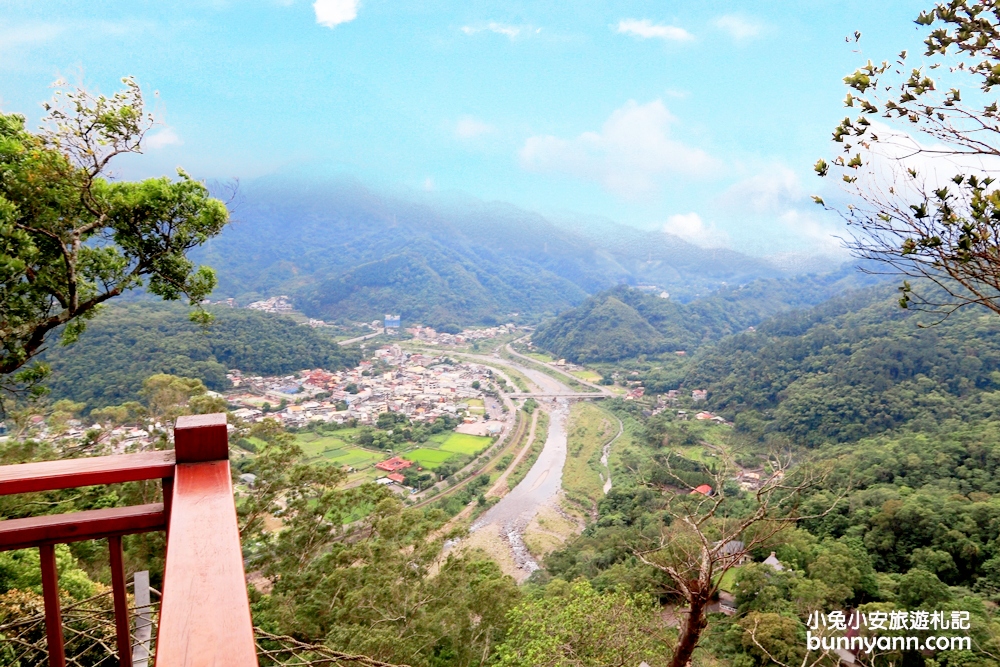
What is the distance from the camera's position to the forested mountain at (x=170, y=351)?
17875 mm

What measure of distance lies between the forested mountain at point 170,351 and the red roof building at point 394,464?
700cm

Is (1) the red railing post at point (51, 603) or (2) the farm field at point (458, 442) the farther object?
(2) the farm field at point (458, 442)

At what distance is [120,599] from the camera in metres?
0.98

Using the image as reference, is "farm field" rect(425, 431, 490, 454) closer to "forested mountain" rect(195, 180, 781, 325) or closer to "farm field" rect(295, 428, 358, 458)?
"farm field" rect(295, 428, 358, 458)

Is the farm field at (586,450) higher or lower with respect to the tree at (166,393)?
lower

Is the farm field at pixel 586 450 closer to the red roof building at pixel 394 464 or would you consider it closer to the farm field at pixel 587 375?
the red roof building at pixel 394 464

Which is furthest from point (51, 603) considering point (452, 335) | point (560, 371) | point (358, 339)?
point (452, 335)

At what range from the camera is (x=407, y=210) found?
323ft

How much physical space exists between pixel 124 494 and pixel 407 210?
319 ft

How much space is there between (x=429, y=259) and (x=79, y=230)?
210 ft

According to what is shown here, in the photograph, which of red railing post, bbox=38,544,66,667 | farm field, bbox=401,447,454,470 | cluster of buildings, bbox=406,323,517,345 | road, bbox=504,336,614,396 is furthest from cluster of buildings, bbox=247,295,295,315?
red railing post, bbox=38,544,66,667

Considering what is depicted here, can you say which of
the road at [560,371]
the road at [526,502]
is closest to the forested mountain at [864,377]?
the road at [560,371]

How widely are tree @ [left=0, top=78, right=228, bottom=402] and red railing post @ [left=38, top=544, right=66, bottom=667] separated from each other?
7.86ft

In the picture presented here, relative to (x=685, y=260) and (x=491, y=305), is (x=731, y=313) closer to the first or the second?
(x=491, y=305)
